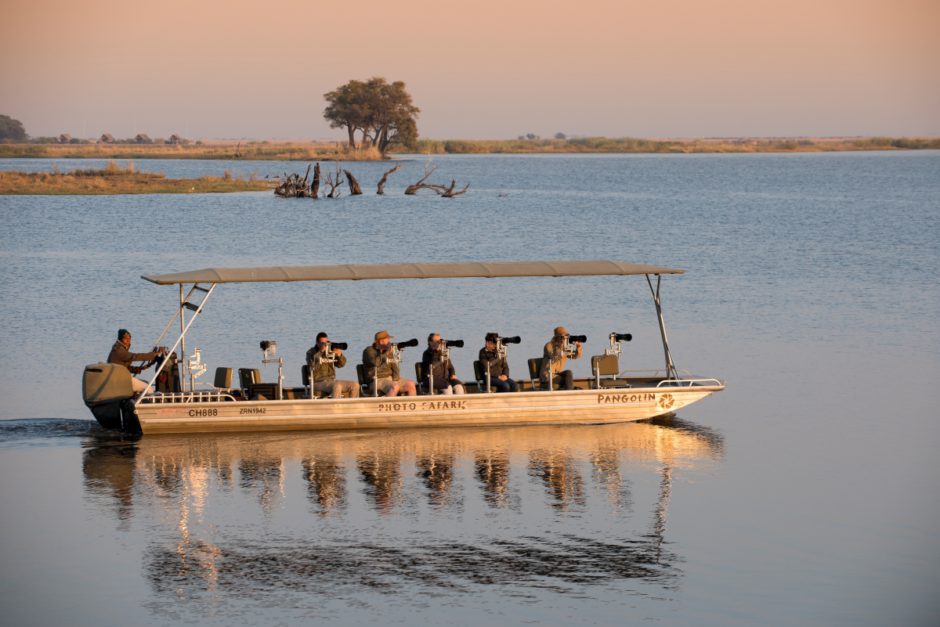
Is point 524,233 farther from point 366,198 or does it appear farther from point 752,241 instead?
point 366,198

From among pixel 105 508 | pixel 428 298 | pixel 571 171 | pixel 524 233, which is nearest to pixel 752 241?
pixel 524 233

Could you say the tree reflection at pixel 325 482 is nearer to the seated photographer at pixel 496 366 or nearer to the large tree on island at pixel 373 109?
the seated photographer at pixel 496 366

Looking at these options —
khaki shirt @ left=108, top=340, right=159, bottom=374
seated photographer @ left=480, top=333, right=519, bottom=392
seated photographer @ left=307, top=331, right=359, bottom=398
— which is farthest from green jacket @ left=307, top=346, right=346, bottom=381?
khaki shirt @ left=108, top=340, right=159, bottom=374

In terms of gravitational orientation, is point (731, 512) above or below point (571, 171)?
below

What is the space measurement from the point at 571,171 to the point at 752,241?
111m

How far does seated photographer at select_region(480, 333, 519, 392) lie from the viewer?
23891mm

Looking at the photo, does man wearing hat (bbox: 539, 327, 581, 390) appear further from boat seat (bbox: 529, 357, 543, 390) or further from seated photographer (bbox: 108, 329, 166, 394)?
seated photographer (bbox: 108, 329, 166, 394)

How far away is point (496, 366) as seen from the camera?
24.1 meters

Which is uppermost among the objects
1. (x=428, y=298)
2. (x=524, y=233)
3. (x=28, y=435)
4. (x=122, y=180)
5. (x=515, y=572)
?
(x=122, y=180)

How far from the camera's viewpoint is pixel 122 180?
99.2 m

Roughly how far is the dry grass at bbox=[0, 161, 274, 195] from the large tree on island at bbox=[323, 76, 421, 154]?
222 feet

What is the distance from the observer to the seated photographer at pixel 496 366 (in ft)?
78.4

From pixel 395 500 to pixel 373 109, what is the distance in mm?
157829

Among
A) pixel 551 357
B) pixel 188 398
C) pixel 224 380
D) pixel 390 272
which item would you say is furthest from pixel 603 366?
pixel 188 398
